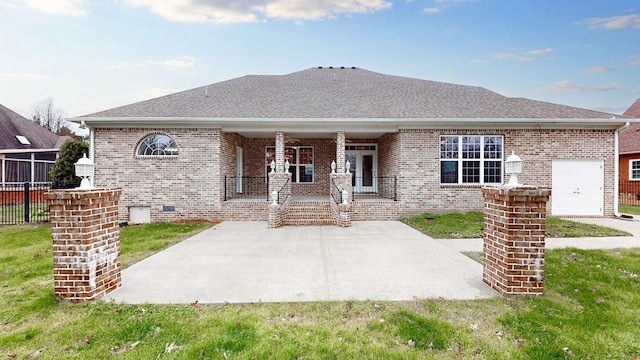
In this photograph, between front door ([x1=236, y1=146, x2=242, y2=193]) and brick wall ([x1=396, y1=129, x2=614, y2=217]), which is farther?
front door ([x1=236, y1=146, x2=242, y2=193])

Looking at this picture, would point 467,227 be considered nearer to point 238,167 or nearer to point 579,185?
point 579,185

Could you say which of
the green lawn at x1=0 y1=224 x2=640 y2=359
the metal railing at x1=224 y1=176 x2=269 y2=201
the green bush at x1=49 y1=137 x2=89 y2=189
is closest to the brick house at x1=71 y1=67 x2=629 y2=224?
the metal railing at x1=224 y1=176 x2=269 y2=201

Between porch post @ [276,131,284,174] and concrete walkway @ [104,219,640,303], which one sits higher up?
porch post @ [276,131,284,174]

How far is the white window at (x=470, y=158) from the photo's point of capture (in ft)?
35.9

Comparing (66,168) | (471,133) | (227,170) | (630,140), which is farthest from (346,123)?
→ (630,140)

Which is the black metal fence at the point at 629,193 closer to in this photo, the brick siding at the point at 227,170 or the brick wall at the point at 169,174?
the brick siding at the point at 227,170

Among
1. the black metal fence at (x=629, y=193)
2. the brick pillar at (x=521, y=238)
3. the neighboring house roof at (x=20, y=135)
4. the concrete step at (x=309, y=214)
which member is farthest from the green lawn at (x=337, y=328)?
the neighboring house roof at (x=20, y=135)

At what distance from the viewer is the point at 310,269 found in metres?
5.03

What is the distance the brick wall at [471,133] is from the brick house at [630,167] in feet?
30.5

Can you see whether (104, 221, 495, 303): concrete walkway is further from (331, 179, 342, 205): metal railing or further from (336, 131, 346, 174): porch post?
(336, 131, 346, 174): porch post

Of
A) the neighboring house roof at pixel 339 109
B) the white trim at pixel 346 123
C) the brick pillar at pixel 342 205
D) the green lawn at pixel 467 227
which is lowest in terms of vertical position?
the green lawn at pixel 467 227

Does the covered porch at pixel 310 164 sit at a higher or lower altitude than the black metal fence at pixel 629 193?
higher

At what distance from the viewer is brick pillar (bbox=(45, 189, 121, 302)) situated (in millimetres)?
3535

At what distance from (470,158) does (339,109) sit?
217 inches
